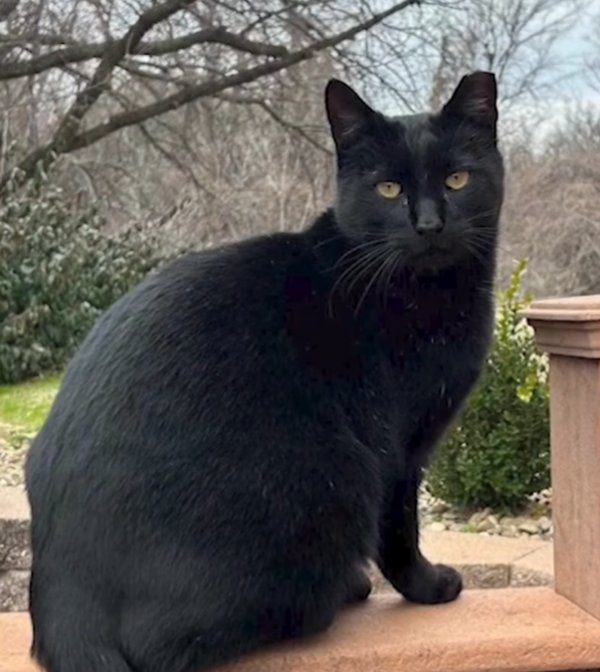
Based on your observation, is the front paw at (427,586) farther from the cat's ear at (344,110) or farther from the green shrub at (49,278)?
the green shrub at (49,278)

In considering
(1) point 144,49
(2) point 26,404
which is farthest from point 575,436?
(1) point 144,49

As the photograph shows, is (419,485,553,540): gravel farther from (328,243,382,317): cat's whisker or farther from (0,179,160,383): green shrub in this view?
(0,179,160,383): green shrub

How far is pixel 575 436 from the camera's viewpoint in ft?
4.74

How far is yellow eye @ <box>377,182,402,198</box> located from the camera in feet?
4.85

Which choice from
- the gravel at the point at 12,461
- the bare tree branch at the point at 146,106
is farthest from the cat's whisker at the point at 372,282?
the bare tree branch at the point at 146,106

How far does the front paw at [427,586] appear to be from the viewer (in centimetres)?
156

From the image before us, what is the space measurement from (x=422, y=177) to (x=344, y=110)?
0.18 metres

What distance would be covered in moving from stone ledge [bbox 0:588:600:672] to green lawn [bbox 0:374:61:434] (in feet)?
10.6

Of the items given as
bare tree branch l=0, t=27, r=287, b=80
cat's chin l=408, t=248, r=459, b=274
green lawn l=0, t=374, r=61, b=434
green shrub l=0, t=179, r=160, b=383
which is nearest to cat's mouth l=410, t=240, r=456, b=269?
cat's chin l=408, t=248, r=459, b=274

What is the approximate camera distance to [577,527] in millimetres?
1462

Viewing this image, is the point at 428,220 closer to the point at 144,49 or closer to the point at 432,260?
the point at 432,260

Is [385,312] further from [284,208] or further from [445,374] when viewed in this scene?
[284,208]

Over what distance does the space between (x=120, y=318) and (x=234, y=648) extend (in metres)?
0.46

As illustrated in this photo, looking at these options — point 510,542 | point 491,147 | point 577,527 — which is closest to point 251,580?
point 577,527
